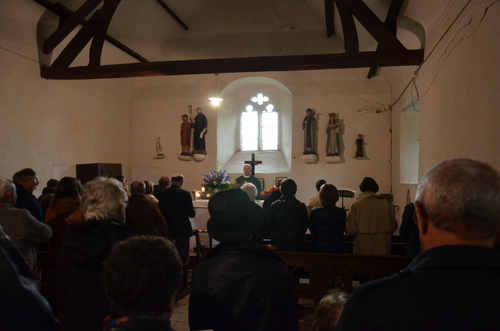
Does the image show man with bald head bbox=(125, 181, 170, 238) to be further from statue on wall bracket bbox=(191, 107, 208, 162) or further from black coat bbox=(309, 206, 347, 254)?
statue on wall bracket bbox=(191, 107, 208, 162)

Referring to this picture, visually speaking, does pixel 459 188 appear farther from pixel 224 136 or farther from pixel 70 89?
pixel 224 136

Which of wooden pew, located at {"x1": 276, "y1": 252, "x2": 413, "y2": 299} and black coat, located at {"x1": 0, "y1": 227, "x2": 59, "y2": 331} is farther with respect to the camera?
wooden pew, located at {"x1": 276, "y1": 252, "x2": 413, "y2": 299}

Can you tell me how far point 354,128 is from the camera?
10.9 m

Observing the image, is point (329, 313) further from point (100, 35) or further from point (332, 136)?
point (332, 136)

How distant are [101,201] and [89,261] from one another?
304 millimetres

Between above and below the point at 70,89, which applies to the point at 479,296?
below

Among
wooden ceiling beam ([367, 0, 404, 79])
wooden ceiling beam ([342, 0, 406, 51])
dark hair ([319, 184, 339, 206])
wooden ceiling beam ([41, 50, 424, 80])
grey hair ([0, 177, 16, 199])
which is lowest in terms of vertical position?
dark hair ([319, 184, 339, 206])

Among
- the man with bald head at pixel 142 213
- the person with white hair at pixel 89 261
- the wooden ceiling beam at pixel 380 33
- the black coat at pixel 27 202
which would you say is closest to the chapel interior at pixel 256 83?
the wooden ceiling beam at pixel 380 33

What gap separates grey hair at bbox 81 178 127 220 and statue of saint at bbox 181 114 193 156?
9547mm

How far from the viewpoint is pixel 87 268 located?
213 cm

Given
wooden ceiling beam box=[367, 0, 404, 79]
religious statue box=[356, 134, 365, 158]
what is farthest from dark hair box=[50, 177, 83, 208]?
religious statue box=[356, 134, 365, 158]

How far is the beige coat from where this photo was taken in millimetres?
4305

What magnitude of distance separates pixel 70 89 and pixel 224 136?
170 inches

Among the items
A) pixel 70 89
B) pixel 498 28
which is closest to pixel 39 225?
pixel 498 28
